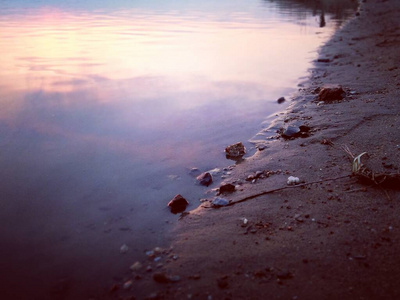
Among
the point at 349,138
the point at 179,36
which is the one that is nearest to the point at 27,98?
the point at 349,138

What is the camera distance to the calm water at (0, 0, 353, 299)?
9.68 feet

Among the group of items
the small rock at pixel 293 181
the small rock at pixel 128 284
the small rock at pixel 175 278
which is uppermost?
the small rock at pixel 175 278

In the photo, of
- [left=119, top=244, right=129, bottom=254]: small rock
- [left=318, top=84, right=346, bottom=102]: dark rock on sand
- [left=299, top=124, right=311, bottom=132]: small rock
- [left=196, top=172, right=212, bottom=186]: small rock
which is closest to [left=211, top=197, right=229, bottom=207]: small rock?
[left=196, top=172, right=212, bottom=186]: small rock

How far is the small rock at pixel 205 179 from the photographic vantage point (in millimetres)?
3943

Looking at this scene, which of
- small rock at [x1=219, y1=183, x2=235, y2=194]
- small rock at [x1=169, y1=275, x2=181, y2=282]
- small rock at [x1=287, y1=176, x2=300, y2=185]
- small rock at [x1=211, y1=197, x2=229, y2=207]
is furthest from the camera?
small rock at [x1=219, y1=183, x2=235, y2=194]

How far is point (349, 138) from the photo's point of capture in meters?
4.43

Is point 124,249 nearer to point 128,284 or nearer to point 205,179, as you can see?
point 128,284

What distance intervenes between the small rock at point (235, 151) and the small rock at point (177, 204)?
132 centimetres

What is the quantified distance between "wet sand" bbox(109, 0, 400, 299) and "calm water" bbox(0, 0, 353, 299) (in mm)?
421

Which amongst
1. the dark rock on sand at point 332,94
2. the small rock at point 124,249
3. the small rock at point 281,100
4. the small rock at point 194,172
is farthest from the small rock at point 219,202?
the small rock at point 281,100

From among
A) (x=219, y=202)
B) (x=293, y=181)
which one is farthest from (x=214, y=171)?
(x=293, y=181)

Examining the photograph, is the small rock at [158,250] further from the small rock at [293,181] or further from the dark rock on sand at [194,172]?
the small rock at [293,181]

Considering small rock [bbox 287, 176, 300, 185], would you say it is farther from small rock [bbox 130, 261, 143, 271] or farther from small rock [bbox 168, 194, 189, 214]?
small rock [bbox 130, 261, 143, 271]

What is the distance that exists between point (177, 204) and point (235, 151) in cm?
146
